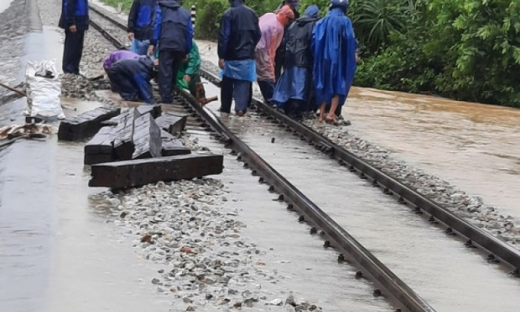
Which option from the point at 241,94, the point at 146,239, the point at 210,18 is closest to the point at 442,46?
the point at 241,94

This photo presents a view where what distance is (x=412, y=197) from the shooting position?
10.1 meters

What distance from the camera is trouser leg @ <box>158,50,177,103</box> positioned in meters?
15.8

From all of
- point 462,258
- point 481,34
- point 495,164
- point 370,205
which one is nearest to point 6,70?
point 481,34

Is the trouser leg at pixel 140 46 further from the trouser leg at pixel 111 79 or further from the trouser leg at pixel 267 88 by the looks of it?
the trouser leg at pixel 267 88

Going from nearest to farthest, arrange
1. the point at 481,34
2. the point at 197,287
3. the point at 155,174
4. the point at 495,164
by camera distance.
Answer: the point at 197,287, the point at 155,174, the point at 495,164, the point at 481,34

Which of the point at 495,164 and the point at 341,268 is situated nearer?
the point at 341,268

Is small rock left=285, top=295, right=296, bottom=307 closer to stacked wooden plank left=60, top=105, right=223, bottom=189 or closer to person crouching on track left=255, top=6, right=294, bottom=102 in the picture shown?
stacked wooden plank left=60, top=105, right=223, bottom=189

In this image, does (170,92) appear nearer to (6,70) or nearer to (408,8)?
(6,70)

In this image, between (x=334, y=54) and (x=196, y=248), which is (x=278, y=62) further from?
(x=196, y=248)

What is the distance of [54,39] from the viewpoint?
2780 cm

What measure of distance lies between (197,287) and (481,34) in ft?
49.0

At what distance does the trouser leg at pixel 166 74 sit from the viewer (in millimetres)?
15766

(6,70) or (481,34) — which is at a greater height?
(481,34)

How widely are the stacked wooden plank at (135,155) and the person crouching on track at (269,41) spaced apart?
15.4 feet
